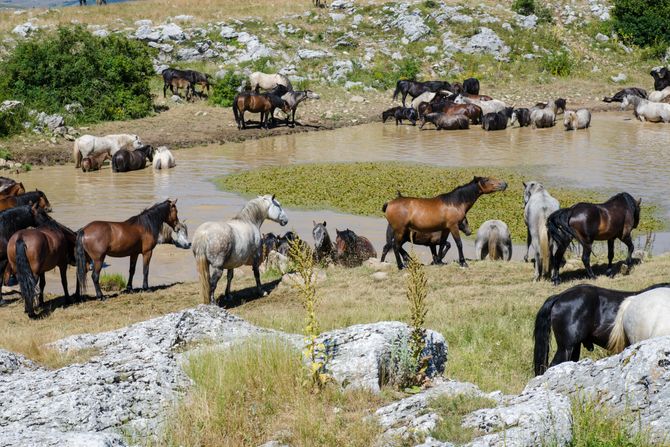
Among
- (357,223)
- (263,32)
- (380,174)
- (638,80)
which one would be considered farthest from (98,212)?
(638,80)

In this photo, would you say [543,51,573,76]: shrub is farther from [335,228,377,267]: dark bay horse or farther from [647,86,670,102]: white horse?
[335,228,377,267]: dark bay horse

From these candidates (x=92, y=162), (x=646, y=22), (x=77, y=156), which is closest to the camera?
(x=92, y=162)

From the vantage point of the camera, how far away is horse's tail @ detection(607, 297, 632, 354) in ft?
25.4

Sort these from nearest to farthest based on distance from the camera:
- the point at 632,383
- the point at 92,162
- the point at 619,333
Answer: the point at 632,383 → the point at 619,333 → the point at 92,162

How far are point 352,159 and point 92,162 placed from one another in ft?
29.0

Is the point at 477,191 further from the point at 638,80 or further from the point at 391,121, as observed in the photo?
the point at 638,80

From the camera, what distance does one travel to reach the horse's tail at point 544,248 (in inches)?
536

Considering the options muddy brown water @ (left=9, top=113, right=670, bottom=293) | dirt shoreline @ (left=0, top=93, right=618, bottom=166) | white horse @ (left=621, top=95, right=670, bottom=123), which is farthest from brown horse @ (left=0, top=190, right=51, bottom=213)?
white horse @ (left=621, top=95, right=670, bottom=123)

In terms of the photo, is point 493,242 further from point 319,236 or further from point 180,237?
point 180,237

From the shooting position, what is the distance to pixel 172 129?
3419cm

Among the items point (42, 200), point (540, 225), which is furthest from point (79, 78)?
point (540, 225)

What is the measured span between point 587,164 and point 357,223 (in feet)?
35.9

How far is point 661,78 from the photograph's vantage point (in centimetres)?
4381

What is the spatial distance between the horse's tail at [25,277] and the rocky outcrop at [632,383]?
9263 millimetres
